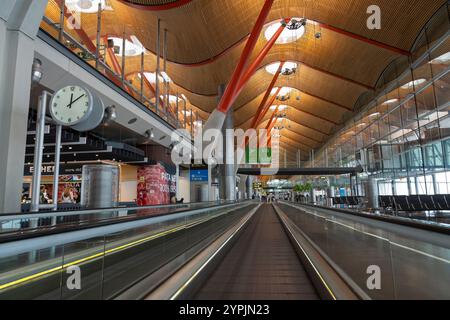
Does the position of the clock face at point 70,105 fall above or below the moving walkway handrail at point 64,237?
above

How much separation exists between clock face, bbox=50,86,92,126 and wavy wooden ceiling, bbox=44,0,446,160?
1034 centimetres

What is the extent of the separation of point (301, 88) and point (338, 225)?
31.6 metres

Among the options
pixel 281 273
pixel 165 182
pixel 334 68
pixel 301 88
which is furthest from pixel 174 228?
pixel 301 88

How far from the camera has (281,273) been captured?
4.99 meters

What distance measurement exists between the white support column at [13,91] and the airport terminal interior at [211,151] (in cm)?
2

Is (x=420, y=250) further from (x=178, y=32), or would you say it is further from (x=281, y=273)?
(x=178, y=32)

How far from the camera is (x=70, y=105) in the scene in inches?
245

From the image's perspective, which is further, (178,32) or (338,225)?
(178,32)

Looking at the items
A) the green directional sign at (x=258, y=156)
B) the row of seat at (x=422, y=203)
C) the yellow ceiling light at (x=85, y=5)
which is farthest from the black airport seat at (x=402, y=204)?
the green directional sign at (x=258, y=156)

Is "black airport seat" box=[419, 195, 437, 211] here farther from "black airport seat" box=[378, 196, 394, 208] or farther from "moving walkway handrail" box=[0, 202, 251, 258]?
"moving walkway handrail" box=[0, 202, 251, 258]

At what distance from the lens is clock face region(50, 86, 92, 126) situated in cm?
612

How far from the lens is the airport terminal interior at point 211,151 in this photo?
103 inches

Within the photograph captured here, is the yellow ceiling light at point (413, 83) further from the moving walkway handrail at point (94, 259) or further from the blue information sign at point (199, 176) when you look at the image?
the moving walkway handrail at point (94, 259)

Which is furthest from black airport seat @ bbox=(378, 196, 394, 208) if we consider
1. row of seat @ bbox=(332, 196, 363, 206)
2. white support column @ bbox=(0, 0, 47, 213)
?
white support column @ bbox=(0, 0, 47, 213)
